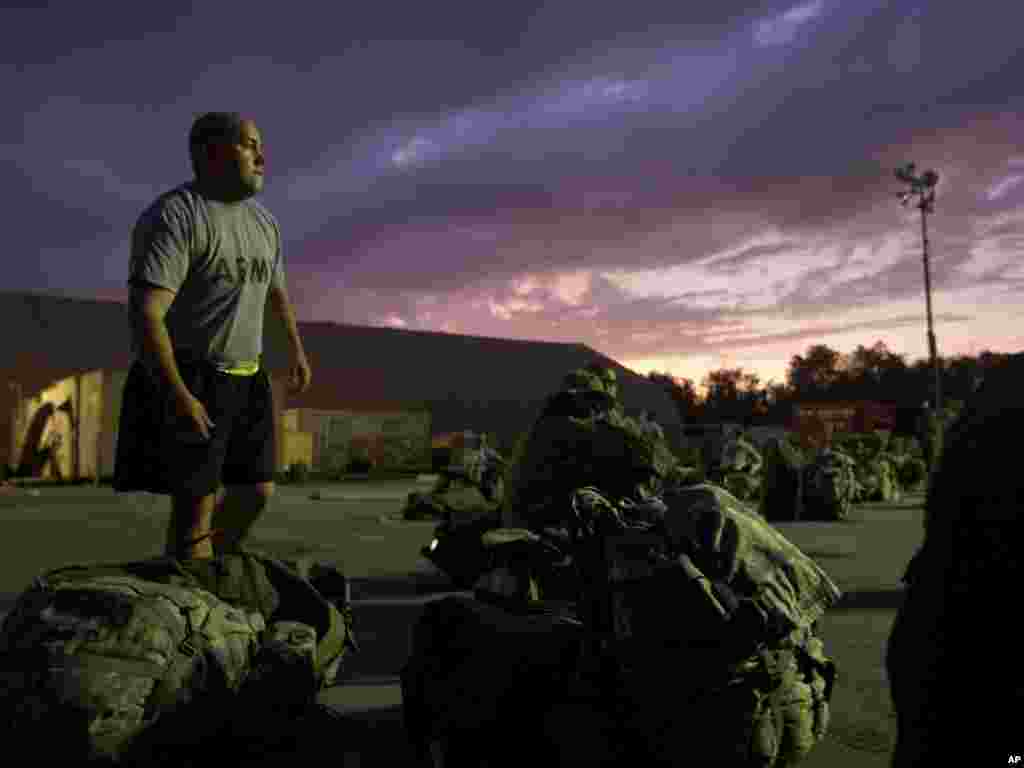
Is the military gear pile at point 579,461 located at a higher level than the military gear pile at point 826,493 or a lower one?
higher

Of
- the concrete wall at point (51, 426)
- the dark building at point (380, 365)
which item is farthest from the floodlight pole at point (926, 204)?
the concrete wall at point (51, 426)

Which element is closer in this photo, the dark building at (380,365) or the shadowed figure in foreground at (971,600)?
the shadowed figure in foreground at (971,600)

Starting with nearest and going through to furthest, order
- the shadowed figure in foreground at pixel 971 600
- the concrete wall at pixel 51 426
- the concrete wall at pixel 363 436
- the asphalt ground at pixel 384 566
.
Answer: the shadowed figure in foreground at pixel 971 600 < the asphalt ground at pixel 384 566 < the concrete wall at pixel 51 426 < the concrete wall at pixel 363 436

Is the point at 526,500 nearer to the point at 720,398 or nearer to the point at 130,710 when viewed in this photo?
the point at 130,710

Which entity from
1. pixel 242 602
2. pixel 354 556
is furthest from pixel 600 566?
pixel 354 556

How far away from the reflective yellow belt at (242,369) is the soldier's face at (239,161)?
1.86 ft

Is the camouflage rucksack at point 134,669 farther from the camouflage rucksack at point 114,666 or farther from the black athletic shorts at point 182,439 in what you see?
the black athletic shorts at point 182,439

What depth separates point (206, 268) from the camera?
117 inches

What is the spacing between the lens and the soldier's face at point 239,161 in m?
2.98

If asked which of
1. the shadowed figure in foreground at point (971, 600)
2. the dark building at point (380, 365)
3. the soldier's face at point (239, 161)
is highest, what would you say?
the dark building at point (380, 365)

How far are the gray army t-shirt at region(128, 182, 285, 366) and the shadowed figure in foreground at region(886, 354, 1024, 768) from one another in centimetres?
244

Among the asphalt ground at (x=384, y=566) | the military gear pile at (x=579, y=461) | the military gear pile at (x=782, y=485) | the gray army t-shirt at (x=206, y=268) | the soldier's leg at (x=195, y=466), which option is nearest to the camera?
the asphalt ground at (x=384, y=566)

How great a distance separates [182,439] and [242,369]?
0.38m

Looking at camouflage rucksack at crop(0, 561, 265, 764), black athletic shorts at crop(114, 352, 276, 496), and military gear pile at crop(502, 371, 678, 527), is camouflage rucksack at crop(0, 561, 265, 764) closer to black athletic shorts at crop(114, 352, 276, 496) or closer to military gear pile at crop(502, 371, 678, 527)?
black athletic shorts at crop(114, 352, 276, 496)
